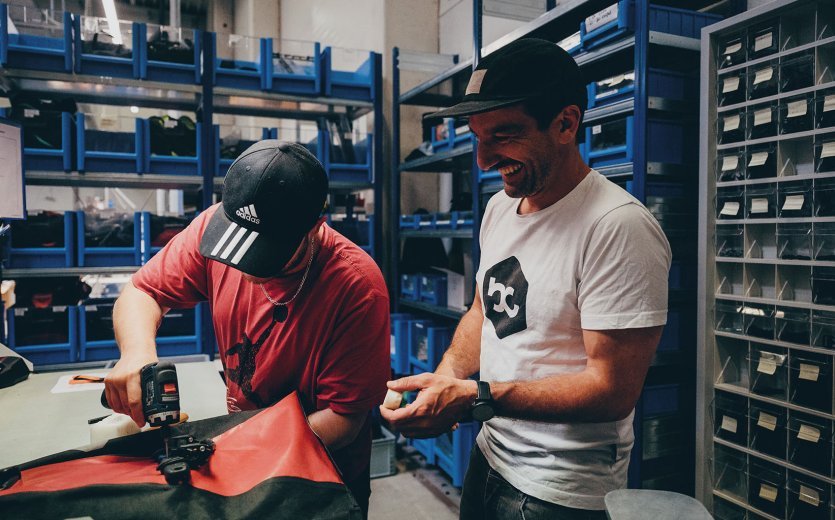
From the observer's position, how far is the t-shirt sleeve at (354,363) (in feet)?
3.80

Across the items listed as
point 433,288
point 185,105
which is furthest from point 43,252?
point 433,288

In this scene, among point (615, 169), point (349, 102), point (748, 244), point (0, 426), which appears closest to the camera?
point (0, 426)

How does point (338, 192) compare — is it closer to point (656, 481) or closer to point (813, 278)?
point (656, 481)

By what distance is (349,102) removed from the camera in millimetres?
4094

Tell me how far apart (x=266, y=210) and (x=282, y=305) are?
10.4 inches

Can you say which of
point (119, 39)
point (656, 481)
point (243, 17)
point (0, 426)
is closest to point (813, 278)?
point (656, 481)

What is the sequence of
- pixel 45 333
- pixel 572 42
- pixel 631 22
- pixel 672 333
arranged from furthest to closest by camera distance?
pixel 45 333 < pixel 572 42 < pixel 672 333 < pixel 631 22

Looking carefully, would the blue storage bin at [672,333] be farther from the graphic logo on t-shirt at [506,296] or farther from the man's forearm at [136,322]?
the man's forearm at [136,322]

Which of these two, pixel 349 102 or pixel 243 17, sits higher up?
pixel 243 17

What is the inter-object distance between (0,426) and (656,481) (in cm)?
220

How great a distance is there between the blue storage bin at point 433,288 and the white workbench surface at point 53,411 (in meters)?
1.70

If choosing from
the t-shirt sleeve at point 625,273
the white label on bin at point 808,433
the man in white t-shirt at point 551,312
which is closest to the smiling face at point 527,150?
the man in white t-shirt at point 551,312

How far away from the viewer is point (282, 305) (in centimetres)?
120

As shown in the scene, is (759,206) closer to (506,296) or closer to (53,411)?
(506,296)
